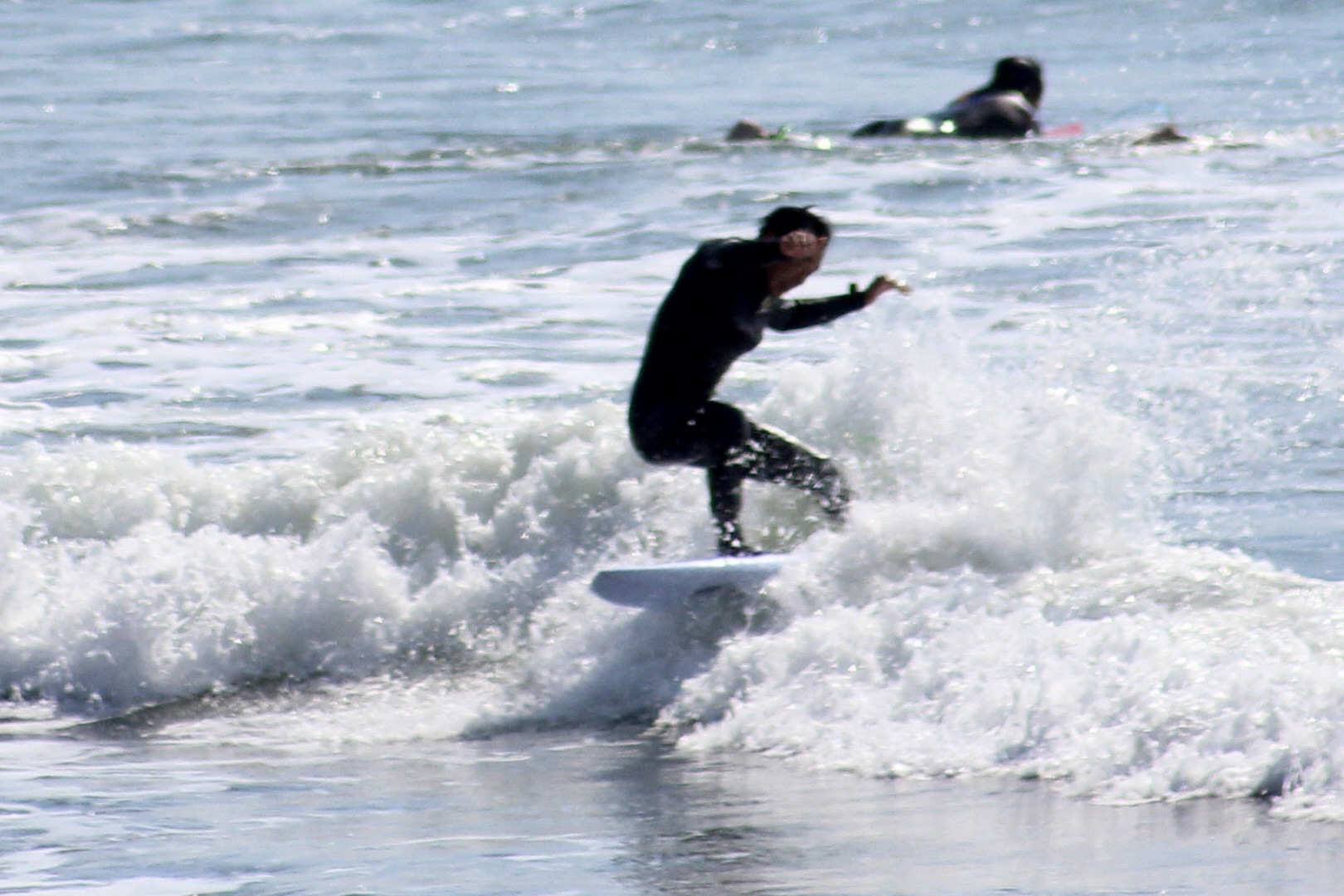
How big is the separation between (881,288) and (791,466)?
791 millimetres

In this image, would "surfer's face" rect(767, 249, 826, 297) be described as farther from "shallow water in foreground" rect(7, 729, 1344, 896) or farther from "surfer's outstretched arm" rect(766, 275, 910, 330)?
"shallow water in foreground" rect(7, 729, 1344, 896)

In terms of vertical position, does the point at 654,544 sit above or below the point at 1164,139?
below

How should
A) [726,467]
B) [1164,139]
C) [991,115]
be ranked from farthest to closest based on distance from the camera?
[991,115] → [1164,139] → [726,467]

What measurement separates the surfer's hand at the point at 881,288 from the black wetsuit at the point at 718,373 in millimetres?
37

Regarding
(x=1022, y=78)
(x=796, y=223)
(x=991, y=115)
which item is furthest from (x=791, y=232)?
(x=1022, y=78)

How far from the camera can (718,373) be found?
25.4ft

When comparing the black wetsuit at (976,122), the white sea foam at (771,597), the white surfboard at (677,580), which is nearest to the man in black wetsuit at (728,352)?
the white surfboard at (677,580)

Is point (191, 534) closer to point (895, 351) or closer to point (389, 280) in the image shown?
point (895, 351)

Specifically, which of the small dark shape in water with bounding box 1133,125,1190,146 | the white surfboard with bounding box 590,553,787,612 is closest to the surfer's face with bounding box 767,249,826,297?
the white surfboard with bounding box 590,553,787,612

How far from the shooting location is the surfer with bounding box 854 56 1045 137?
69.7 feet

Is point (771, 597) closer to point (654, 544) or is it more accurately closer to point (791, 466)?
point (791, 466)

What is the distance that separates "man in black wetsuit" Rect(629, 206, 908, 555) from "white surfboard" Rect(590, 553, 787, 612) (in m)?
0.21

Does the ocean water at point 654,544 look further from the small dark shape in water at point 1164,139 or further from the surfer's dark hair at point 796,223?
the surfer's dark hair at point 796,223

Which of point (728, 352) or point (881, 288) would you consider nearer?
point (881, 288)
